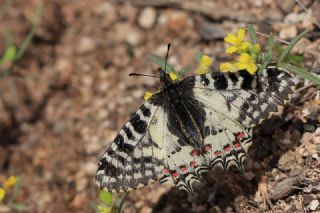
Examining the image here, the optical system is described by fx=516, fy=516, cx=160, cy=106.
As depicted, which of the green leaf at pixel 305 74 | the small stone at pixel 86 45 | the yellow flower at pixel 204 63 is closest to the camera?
the green leaf at pixel 305 74

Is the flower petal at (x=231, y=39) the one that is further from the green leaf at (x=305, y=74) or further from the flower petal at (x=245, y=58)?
the green leaf at (x=305, y=74)

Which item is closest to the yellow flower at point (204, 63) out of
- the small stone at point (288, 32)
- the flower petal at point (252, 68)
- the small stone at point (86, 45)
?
the flower petal at point (252, 68)

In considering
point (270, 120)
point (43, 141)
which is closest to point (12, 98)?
point (43, 141)

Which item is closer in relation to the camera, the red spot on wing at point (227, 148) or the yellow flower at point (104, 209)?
the red spot on wing at point (227, 148)

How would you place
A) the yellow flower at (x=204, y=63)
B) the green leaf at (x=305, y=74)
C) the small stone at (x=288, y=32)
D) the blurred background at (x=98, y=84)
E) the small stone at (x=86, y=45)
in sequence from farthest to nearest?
the small stone at (x=86, y=45) → the small stone at (x=288, y=32) → the blurred background at (x=98, y=84) → the yellow flower at (x=204, y=63) → the green leaf at (x=305, y=74)

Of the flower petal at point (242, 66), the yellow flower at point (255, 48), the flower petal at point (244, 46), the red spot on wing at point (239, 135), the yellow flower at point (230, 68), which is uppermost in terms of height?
the flower petal at point (244, 46)

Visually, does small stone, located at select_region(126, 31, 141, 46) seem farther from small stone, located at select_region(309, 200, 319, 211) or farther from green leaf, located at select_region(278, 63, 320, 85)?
small stone, located at select_region(309, 200, 319, 211)

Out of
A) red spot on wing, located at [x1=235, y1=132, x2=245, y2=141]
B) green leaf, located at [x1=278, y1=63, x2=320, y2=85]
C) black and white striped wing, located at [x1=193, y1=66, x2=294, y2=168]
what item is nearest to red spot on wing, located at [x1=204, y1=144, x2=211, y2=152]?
black and white striped wing, located at [x1=193, y1=66, x2=294, y2=168]
